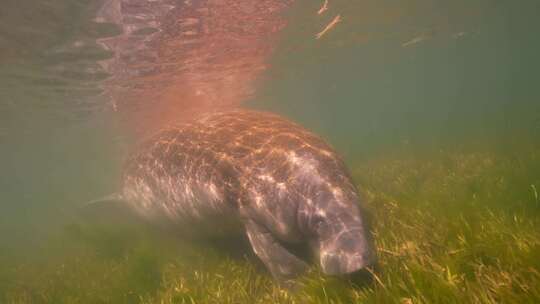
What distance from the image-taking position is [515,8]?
3186cm

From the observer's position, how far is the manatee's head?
4215mm

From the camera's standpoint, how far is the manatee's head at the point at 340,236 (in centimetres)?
421

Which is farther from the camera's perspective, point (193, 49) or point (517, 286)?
point (193, 49)

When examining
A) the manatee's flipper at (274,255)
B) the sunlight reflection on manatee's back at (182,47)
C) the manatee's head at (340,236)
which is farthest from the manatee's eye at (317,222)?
the sunlight reflection on manatee's back at (182,47)

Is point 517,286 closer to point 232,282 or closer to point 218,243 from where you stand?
point 232,282

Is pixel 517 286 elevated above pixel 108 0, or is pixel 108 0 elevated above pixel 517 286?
pixel 108 0

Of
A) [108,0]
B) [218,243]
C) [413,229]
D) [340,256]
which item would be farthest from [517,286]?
[108,0]

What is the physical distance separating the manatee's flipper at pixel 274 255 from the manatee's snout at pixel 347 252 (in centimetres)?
77

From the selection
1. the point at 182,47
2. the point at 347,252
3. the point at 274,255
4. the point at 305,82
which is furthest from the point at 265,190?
the point at 305,82

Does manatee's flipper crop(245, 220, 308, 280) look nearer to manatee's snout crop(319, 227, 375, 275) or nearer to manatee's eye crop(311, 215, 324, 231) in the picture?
manatee's eye crop(311, 215, 324, 231)

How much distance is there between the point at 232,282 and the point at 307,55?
22402mm

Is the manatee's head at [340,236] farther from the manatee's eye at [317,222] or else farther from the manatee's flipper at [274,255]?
the manatee's flipper at [274,255]

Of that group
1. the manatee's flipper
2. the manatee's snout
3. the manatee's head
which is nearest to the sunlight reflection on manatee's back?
the manatee's flipper

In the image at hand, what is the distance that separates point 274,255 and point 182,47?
1272 centimetres
